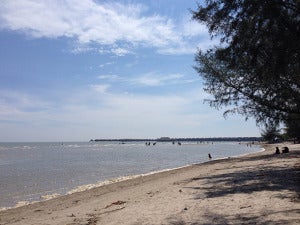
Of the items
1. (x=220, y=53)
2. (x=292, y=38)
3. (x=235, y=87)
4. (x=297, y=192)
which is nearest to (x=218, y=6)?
(x=220, y=53)

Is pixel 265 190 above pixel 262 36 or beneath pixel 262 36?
beneath

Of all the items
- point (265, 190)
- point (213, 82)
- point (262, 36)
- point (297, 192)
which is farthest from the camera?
point (213, 82)

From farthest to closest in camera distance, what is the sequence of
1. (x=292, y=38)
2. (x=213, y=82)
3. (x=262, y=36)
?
(x=213, y=82) < (x=262, y=36) < (x=292, y=38)

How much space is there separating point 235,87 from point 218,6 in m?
13.2

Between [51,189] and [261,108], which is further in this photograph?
[51,189]

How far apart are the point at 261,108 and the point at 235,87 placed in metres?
2.04

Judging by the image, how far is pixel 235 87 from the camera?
2388 cm

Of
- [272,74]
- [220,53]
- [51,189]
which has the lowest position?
[51,189]

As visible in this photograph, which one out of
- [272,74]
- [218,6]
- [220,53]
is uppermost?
[218,6]

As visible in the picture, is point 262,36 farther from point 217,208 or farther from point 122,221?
point 122,221

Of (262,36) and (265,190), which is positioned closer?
(262,36)

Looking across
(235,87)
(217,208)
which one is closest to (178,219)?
(217,208)

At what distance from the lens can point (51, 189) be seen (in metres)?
26.7

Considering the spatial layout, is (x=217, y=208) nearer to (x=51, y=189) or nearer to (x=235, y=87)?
(x=235, y=87)
